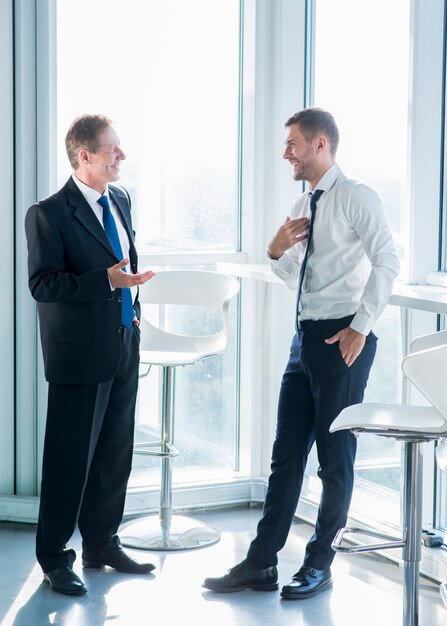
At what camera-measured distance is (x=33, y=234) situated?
135 inches

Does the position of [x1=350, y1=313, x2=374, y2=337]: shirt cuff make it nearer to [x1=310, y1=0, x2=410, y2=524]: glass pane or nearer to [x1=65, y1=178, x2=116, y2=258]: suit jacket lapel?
[x1=310, y1=0, x2=410, y2=524]: glass pane

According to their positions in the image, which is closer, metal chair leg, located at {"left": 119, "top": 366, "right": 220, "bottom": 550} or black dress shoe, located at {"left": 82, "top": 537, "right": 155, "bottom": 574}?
black dress shoe, located at {"left": 82, "top": 537, "right": 155, "bottom": 574}

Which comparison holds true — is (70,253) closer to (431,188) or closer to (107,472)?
(107,472)

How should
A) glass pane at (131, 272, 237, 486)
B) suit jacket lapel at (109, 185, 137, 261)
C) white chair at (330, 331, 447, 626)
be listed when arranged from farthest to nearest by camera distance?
glass pane at (131, 272, 237, 486) → suit jacket lapel at (109, 185, 137, 261) → white chair at (330, 331, 447, 626)

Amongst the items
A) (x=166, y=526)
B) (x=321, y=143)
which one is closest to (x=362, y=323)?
(x=321, y=143)

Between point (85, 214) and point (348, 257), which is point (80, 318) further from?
point (348, 257)

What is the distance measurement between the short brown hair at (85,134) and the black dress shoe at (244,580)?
1648 mm

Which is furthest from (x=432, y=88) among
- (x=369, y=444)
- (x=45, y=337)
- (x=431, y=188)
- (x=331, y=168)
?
(x=45, y=337)

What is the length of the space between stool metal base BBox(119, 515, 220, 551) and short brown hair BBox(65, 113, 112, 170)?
1649 mm

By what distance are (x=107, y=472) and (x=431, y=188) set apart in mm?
1714

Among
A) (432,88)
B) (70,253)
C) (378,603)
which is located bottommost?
(378,603)

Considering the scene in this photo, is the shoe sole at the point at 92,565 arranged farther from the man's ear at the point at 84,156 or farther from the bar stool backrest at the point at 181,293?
the man's ear at the point at 84,156

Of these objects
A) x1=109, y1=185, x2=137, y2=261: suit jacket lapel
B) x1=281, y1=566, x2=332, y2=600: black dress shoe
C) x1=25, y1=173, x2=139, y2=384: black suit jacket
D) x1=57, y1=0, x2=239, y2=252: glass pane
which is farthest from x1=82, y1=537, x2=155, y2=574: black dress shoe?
x1=57, y1=0, x2=239, y2=252: glass pane

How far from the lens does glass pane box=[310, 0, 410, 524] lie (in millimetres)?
3977
